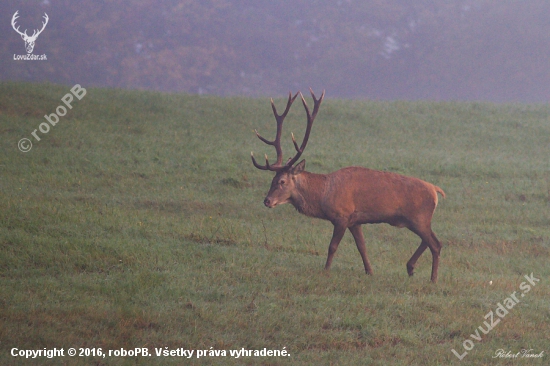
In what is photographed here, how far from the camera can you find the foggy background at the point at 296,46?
61.5m

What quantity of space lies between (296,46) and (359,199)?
215 feet

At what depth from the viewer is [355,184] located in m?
10.2

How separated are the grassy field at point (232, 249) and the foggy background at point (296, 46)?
37.7 meters

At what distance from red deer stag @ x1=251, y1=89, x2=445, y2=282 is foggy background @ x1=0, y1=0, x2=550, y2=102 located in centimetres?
4853

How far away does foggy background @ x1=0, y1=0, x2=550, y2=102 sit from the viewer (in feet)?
202

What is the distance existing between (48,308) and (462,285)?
18.6 feet

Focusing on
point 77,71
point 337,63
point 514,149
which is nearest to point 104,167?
point 514,149

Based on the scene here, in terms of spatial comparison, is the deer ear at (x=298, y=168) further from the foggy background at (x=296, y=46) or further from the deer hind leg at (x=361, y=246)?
the foggy background at (x=296, y=46)

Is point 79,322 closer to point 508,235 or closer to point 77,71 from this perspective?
point 508,235

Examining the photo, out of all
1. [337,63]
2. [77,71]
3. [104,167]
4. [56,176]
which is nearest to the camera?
[56,176]
